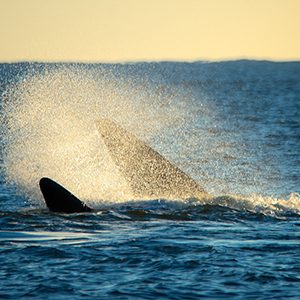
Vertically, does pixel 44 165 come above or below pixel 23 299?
above

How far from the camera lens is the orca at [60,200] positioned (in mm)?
18062

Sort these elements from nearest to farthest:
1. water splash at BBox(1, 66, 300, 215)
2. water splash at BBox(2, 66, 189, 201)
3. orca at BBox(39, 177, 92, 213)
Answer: orca at BBox(39, 177, 92, 213) → water splash at BBox(1, 66, 300, 215) → water splash at BBox(2, 66, 189, 201)

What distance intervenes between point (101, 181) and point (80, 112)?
934 cm

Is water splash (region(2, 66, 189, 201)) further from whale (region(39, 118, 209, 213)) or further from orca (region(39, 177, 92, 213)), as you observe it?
orca (region(39, 177, 92, 213))

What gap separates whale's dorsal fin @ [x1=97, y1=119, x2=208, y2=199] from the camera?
68.2 feet

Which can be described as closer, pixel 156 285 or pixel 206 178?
pixel 156 285

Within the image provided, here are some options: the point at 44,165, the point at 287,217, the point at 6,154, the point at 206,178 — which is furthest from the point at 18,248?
the point at 6,154

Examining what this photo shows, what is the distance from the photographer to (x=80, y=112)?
107 feet

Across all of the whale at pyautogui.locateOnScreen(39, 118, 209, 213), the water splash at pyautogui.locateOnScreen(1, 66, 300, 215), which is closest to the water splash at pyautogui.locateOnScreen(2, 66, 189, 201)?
the water splash at pyautogui.locateOnScreen(1, 66, 300, 215)

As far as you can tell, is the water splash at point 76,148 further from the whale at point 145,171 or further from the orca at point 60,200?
the orca at point 60,200

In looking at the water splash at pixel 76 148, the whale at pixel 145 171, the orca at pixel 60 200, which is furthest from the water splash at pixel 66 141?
the orca at pixel 60 200

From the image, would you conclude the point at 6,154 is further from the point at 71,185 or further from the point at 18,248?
the point at 18,248

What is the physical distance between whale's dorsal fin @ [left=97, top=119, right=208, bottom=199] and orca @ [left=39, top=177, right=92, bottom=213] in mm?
2529

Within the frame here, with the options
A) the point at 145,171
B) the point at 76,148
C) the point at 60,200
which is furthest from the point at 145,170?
the point at 76,148
